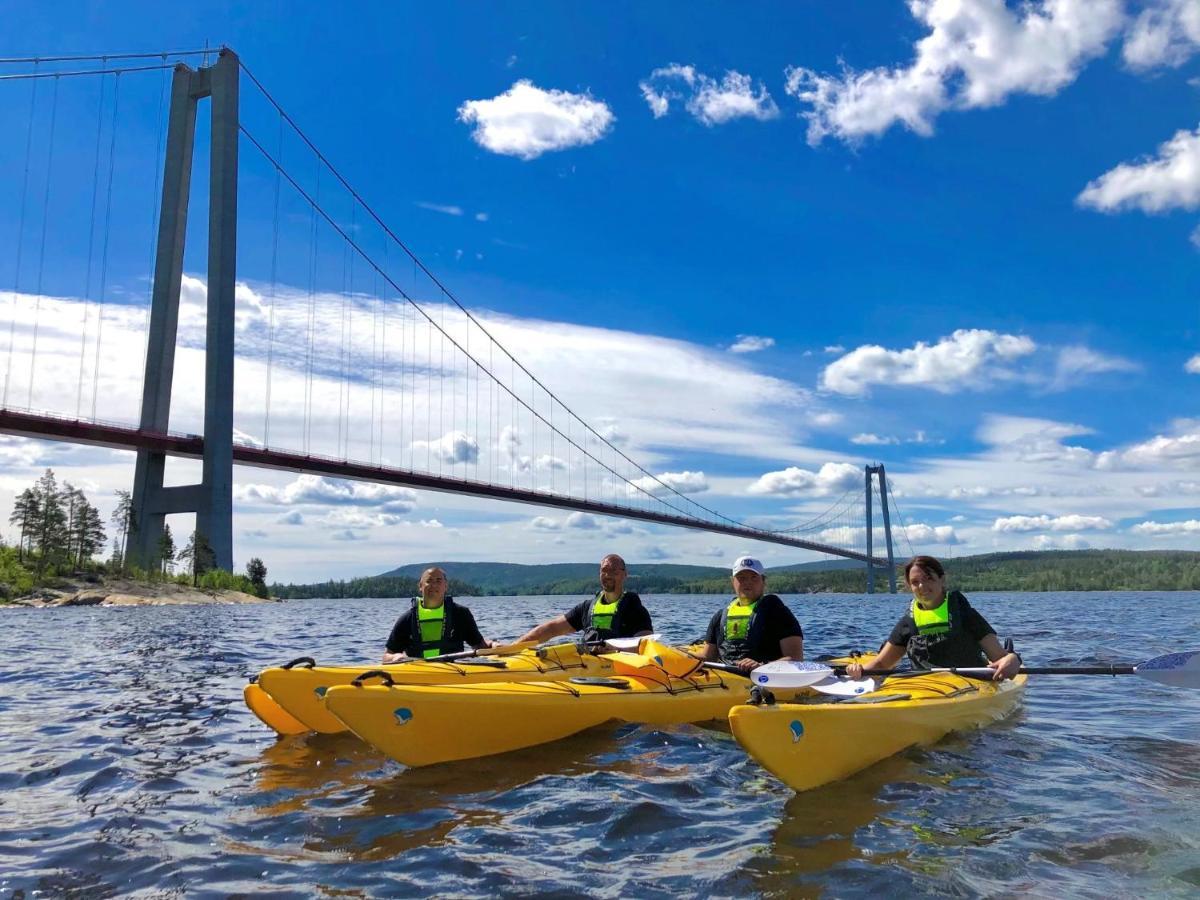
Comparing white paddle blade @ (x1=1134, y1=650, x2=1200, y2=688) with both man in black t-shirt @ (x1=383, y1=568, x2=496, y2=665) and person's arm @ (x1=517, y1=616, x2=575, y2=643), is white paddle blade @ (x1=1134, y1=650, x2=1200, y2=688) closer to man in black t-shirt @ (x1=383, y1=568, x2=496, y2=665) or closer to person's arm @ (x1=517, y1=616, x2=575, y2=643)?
person's arm @ (x1=517, y1=616, x2=575, y2=643)

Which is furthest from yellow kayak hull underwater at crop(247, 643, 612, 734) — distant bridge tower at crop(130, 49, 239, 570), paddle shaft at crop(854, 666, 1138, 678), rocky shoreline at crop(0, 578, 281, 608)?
rocky shoreline at crop(0, 578, 281, 608)

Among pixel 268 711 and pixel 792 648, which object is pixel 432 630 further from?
pixel 792 648

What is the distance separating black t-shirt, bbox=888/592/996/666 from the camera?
5934 millimetres

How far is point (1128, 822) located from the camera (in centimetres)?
396

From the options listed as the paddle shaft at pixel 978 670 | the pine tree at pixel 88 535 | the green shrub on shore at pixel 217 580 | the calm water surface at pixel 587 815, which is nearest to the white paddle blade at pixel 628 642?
the calm water surface at pixel 587 815

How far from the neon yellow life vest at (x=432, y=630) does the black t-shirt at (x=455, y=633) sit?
0.28 feet

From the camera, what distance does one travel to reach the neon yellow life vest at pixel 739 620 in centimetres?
616

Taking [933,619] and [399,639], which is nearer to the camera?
[933,619]

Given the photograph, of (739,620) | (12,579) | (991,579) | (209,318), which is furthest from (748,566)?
(991,579)

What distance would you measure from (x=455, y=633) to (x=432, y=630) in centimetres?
18

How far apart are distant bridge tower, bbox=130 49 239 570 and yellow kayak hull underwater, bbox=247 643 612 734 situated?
2896 centimetres

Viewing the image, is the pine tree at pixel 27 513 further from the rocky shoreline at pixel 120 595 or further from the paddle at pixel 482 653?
the paddle at pixel 482 653

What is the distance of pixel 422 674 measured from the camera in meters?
5.84

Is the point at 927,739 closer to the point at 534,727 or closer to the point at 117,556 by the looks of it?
the point at 534,727
